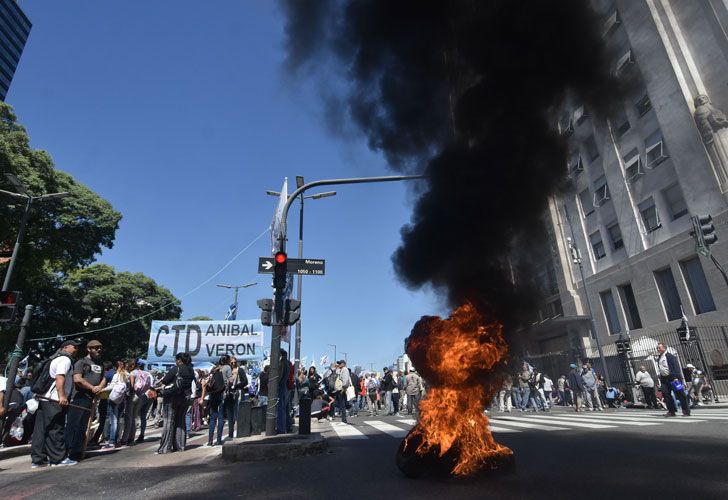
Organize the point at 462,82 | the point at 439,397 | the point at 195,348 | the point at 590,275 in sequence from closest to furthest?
the point at 439,397 → the point at 462,82 → the point at 195,348 → the point at 590,275

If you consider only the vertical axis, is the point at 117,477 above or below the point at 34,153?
below

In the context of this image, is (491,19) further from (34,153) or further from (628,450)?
(34,153)

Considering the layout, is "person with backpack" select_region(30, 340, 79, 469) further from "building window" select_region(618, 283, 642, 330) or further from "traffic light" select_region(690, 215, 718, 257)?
"building window" select_region(618, 283, 642, 330)

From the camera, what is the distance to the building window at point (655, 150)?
1964 cm

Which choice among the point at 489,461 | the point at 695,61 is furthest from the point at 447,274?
the point at 695,61

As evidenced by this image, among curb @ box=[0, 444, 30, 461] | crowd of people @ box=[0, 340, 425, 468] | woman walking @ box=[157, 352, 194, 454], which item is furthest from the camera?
curb @ box=[0, 444, 30, 461]

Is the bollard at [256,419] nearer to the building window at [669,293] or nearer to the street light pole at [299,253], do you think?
the street light pole at [299,253]

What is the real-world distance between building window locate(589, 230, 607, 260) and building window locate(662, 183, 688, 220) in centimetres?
515

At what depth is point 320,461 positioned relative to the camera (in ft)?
18.8

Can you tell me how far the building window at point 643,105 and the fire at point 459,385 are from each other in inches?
847

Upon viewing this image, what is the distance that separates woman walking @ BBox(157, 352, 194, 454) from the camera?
727 centimetres

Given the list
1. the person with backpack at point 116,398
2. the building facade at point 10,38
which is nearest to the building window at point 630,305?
the person with backpack at point 116,398

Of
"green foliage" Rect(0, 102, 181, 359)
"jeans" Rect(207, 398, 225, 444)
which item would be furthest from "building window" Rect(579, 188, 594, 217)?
"green foliage" Rect(0, 102, 181, 359)

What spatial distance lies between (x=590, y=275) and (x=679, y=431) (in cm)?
2068
